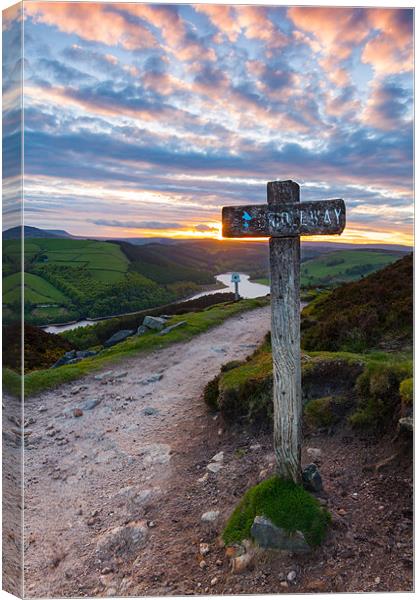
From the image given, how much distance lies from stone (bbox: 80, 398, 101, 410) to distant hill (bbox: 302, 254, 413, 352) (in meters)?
4.84

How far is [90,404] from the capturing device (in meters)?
9.86

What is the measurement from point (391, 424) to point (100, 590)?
4295 mm

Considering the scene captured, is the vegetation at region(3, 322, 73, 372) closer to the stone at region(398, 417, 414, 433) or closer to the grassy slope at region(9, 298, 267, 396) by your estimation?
the grassy slope at region(9, 298, 267, 396)

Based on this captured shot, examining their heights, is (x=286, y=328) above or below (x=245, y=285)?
below

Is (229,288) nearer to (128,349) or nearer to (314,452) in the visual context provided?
(128,349)

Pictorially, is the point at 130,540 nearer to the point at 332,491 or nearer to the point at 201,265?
the point at 332,491

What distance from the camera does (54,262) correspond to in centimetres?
1439

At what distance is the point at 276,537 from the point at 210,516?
1208 mm

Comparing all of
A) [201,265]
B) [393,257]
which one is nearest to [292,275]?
[393,257]

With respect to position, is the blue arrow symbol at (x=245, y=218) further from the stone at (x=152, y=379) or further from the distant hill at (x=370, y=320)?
the stone at (x=152, y=379)

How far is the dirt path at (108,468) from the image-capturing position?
5.48 m

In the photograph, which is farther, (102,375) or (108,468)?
(102,375)

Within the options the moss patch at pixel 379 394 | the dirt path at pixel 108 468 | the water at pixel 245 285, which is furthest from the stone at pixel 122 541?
the water at pixel 245 285

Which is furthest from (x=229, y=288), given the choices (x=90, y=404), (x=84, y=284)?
(x=90, y=404)
